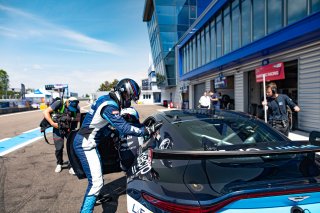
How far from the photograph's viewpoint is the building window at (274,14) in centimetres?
890

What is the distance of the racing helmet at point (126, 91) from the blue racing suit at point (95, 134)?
158mm

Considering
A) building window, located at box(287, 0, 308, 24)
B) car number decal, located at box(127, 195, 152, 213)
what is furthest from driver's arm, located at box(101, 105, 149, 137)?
building window, located at box(287, 0, 308, 24)

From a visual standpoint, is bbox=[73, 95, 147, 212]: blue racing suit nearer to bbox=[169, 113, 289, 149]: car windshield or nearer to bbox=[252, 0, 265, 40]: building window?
bbox=[169, 113, 289, 149]: car windshield

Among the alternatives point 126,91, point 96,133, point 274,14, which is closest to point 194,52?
point 274,14

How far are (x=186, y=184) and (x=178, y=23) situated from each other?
104ft

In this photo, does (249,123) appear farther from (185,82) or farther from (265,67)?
(185,82)

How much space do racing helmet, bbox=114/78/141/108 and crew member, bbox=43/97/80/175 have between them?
243cm

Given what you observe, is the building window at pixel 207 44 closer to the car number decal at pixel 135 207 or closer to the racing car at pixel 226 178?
the racing car at pixel 226 178

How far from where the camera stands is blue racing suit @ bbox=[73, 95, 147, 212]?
246cm

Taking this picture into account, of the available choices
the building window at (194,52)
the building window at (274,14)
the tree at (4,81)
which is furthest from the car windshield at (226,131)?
the tree at (4,81)

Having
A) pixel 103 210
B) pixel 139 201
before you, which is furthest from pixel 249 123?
pixel 103 210

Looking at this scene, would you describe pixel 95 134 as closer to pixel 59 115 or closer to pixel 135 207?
pixel 135 207

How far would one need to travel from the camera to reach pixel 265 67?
31.6ft

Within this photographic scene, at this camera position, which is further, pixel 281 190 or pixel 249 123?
pixel 249 123
